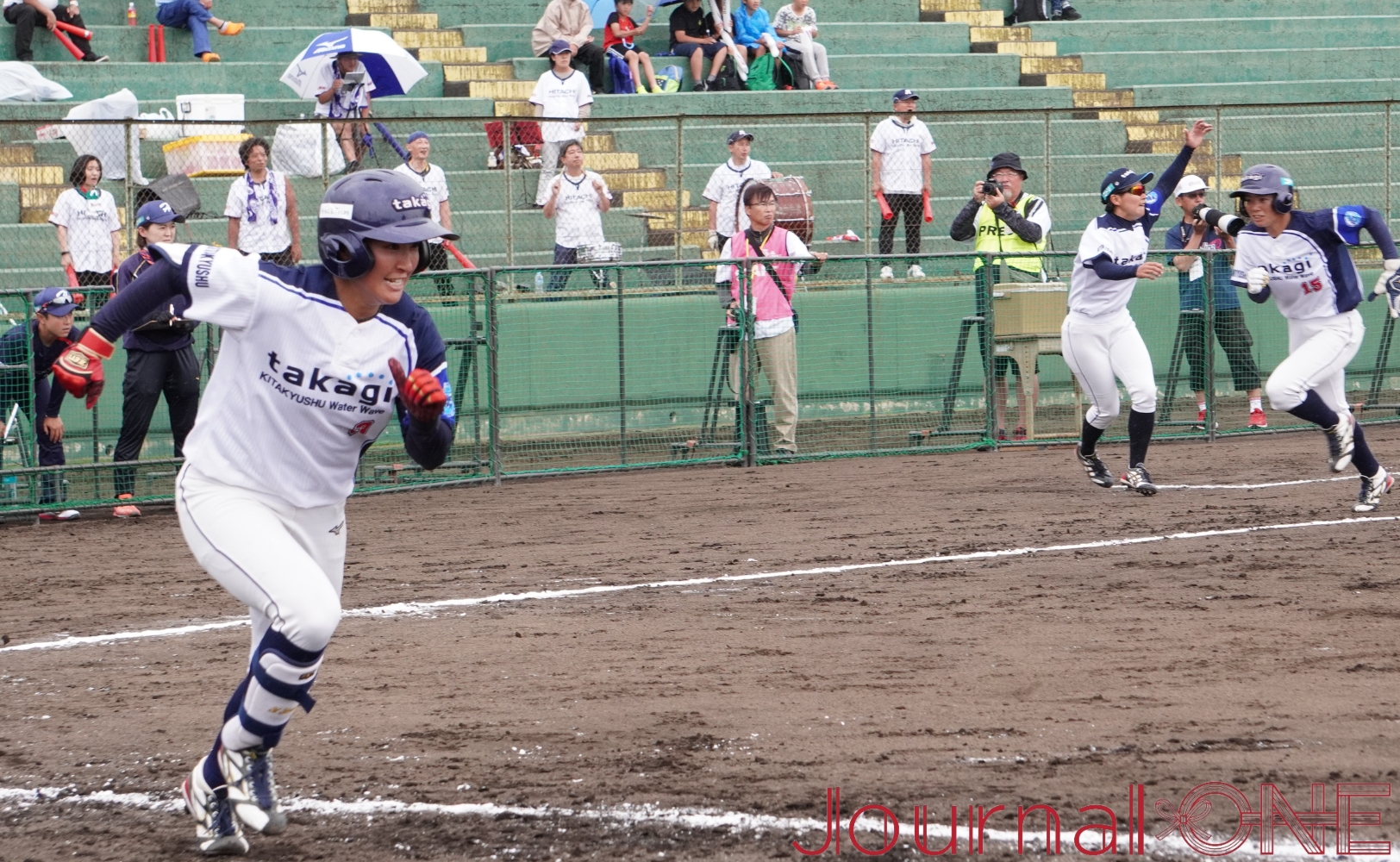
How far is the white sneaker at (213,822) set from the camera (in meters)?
4.72

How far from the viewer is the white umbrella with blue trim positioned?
16.7m

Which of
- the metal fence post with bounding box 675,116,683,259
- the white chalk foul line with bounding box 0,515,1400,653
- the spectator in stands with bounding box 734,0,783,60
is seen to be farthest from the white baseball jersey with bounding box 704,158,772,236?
the white chalk foul line with bounding box 0,515,1400,653

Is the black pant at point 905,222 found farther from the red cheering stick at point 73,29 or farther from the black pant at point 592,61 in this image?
the red cheering stick at point 73,29

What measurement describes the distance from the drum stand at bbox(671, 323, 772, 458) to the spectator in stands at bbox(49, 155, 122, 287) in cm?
500

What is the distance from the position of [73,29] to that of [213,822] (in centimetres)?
1484

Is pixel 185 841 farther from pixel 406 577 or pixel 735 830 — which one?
pixel 406 577

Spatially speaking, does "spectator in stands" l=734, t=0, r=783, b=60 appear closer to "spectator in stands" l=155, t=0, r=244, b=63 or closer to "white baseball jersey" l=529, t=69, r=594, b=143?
"white baseball jersey" l=529, t=69, r=594, b=143

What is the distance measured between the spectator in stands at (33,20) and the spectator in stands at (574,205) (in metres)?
5.52

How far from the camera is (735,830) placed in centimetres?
471

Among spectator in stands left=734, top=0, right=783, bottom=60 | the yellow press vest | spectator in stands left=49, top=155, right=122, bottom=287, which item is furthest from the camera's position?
spectator in stands left=734, top=0, right=783, bottom=60

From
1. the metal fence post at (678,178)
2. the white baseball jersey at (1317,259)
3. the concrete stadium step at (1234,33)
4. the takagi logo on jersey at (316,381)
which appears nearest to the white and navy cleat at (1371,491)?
the white baseball jersey at (1317,259)

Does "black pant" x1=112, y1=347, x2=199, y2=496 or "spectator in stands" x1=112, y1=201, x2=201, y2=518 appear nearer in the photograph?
"spectator in stands" x1=112, y1=201, x2=201, y2=518

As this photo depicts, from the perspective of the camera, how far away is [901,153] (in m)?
17.0

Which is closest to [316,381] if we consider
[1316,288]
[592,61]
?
[1316,288]
